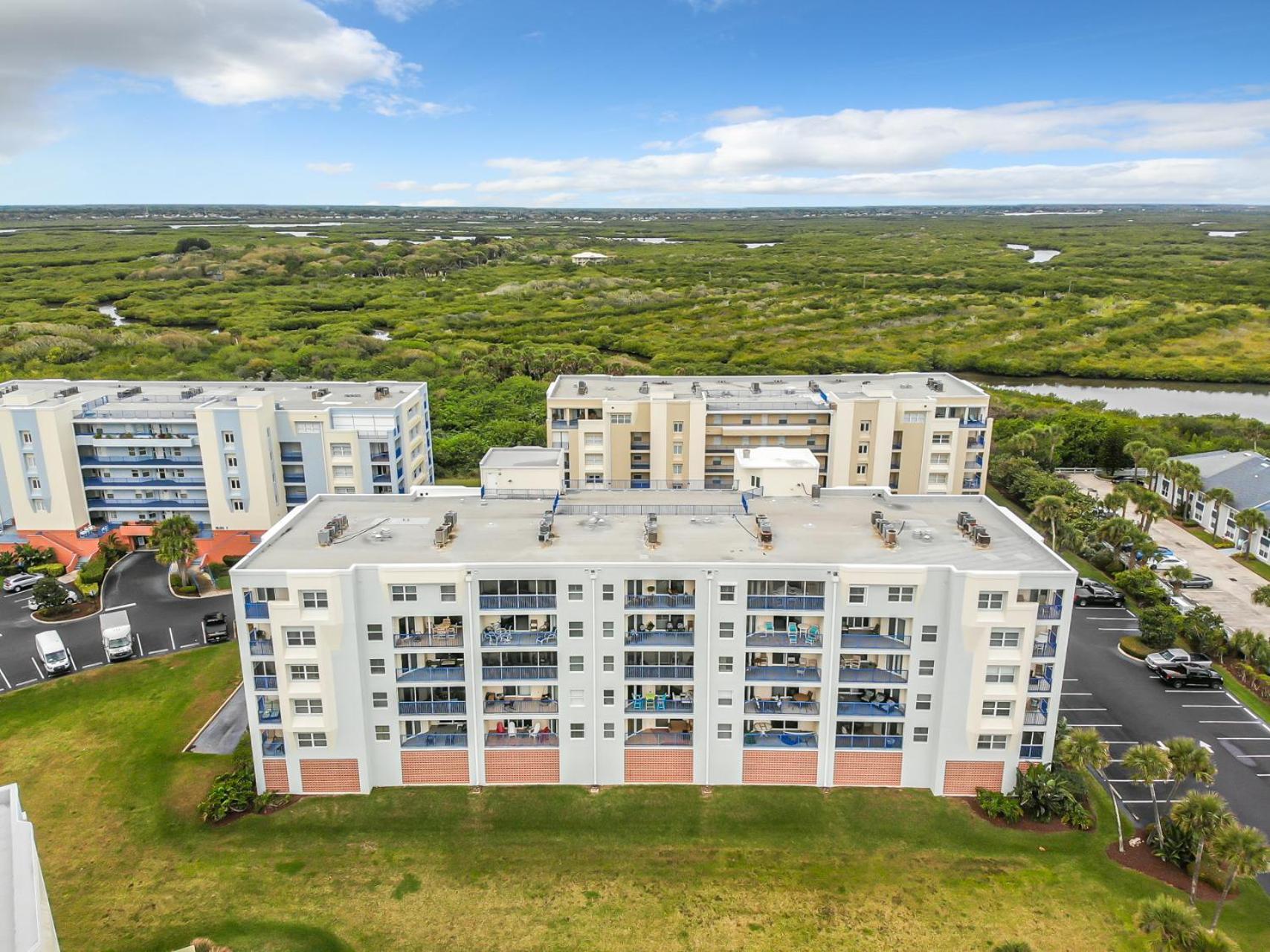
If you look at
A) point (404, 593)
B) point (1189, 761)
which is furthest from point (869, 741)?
point (404, 593)

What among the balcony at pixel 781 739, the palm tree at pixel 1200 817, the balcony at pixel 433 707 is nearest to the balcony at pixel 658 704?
the balcony at pixel 781 739

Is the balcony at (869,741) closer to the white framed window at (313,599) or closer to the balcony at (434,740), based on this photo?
the balcony at (434,740)

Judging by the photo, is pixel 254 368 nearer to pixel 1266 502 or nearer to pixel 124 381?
pixel 124 381

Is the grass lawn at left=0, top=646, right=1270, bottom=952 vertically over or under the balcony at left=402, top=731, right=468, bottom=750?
under

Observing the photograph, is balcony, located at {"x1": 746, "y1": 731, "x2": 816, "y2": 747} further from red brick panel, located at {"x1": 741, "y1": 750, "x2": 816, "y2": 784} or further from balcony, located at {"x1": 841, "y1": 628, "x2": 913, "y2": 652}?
balcony, located at {"x1": 841, "y1": 628, "x2": 913, "y2": 652}

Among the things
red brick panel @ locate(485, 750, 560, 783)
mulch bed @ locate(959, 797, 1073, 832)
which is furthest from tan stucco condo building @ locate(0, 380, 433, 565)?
mulch bed @ locate(959, 797, 1073, 832)

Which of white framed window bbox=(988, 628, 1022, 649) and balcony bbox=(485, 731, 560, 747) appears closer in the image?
white framed window bbox=(988, 628, 1022, 649)
